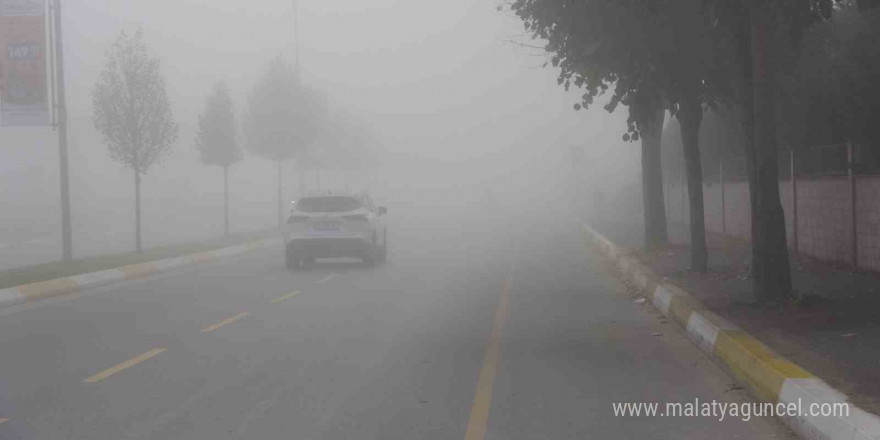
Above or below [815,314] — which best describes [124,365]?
below

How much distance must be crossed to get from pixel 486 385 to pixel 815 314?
177 inches

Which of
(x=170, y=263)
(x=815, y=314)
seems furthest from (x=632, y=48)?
(x=170, y=263)

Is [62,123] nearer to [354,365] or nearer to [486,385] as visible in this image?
[354,365]

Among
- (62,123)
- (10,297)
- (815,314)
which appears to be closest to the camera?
(815,314)

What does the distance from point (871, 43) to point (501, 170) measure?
16469 cm

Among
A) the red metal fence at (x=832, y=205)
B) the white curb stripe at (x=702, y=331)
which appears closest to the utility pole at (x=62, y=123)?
the red metal fence at (x=832, y=205)

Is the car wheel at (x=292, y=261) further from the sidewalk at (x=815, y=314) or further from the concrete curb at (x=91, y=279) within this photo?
the sidewalk at (x=815, y=314)

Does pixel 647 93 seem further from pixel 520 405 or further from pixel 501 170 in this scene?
pixel 501 170

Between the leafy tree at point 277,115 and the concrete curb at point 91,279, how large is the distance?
1520cm

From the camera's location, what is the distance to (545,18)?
14.6 meters

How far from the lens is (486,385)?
29.9 ft

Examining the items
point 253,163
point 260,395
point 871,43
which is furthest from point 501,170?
point 260,395

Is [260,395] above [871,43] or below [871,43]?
below

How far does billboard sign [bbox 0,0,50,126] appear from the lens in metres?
21.8
